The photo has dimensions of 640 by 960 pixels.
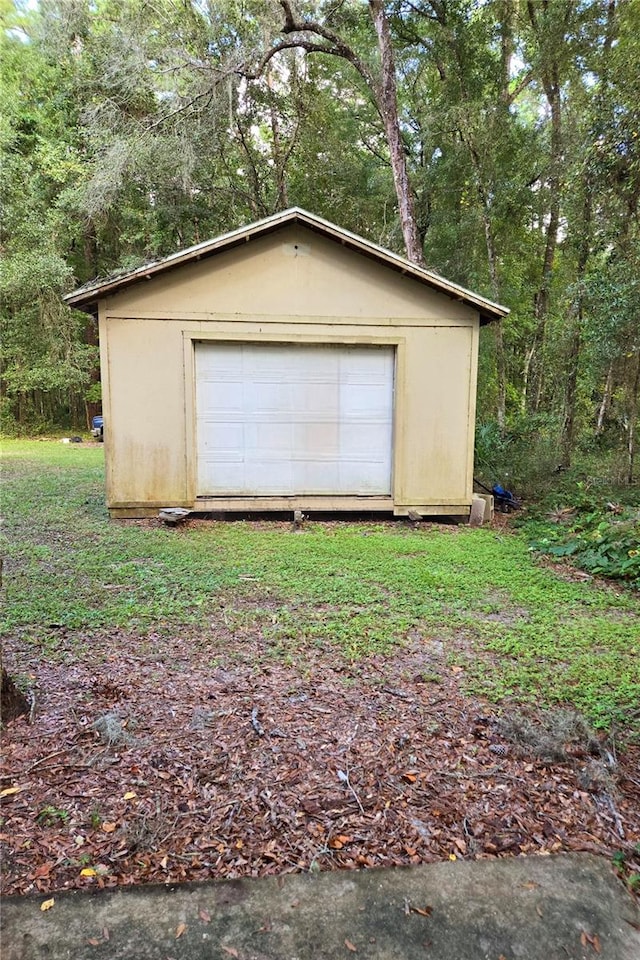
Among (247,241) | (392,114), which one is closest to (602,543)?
(247,241)

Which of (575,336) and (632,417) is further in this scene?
(575,336)

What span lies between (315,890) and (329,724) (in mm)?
998

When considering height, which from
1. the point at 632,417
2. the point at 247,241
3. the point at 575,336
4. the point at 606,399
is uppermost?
the point at 247,241

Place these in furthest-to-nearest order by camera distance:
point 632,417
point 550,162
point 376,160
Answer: point 376,160 < point 550,162 < point 632,417

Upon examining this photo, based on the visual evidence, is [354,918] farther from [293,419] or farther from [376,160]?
[376,160]

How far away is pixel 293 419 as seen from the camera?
24.6 ft

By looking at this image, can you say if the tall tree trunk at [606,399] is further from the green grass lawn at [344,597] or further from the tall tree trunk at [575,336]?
the green grass lawn at [344,597]

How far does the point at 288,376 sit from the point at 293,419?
58 cm

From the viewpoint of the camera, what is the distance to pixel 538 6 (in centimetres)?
1225

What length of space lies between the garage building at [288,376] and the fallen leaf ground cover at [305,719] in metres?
2.23

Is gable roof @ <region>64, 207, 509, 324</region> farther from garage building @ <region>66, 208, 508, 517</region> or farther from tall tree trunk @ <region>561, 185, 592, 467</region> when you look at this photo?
tall tree trunk @ <region>561, 185, 592, 467</region>

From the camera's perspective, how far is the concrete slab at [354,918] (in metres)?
1.47

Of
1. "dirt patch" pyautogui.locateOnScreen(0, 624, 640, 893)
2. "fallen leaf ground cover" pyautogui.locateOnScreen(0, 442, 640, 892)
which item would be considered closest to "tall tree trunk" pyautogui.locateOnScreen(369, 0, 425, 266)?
"fallen leaf ground cover" pyautogui.locateOnScreen(0, 442, 640, 892)

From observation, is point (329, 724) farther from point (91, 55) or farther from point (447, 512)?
point (91, 55)
